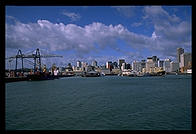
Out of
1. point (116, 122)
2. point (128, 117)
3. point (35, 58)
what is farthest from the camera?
point (35, 58)

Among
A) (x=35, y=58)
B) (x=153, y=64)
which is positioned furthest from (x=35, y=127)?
(x=153, y=64)

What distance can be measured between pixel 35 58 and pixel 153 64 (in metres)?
73.6

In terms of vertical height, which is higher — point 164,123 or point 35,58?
point 35,58
